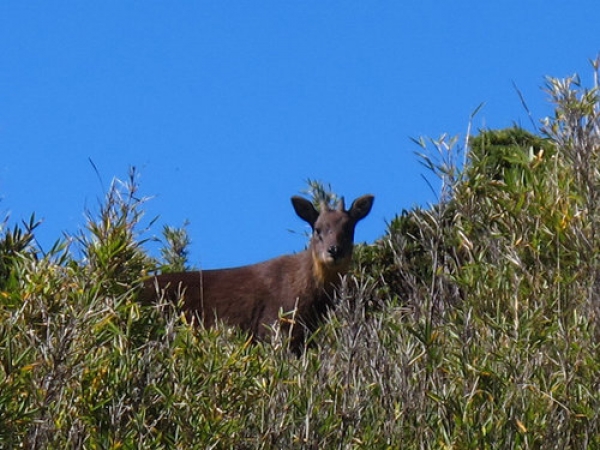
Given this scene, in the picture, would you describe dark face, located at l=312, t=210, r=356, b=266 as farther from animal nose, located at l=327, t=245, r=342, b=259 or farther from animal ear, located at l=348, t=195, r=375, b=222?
animal ear, located at l=348, t=195, r=375, b=222

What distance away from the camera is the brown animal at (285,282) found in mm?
15156

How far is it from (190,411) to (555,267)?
10.5ft

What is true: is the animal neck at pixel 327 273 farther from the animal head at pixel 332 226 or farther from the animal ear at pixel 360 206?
the animal ear at pixel 360 206

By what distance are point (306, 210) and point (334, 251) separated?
109cm

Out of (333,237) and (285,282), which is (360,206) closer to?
(333,237)

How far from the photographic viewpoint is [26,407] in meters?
7.17

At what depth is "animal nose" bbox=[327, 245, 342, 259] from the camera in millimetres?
14945

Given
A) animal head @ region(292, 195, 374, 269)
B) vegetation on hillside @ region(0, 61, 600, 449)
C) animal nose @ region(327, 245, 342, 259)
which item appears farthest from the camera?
animal head @ region(292, 195, 374, 269)

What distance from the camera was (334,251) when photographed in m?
15.0

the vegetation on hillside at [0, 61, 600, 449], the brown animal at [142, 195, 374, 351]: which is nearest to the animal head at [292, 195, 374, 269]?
the brown animal at [142, 195, 374, 351]

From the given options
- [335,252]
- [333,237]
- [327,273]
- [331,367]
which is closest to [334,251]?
[335,252]

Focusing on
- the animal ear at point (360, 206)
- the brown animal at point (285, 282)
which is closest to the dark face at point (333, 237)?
the brown animal at point (285, 282)

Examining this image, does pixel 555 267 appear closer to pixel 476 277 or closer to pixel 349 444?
pixel 476 277

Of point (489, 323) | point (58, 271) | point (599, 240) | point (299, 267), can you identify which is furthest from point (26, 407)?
point (299, 267)
